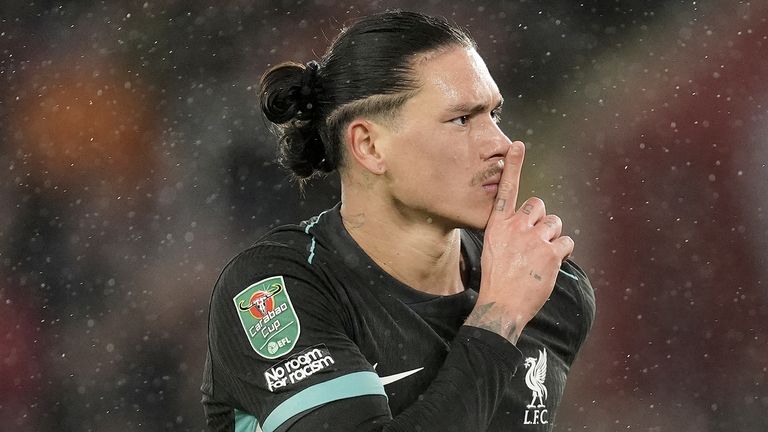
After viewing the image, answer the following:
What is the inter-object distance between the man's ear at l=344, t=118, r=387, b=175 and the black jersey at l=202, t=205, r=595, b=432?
5.9 inches

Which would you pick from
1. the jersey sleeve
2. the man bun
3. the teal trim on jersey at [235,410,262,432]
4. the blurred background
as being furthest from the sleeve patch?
the blurred background

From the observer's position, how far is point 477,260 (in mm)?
2441

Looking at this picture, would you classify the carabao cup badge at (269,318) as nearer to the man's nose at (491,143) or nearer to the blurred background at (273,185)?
the man's nose at (491,143)

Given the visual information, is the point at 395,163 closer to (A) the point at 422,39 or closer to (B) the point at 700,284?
(A) the point at 422,39

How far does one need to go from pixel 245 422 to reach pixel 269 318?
251 mm

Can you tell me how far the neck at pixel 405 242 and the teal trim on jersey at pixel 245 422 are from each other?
16.3 inches

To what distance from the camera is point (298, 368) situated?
1.92m

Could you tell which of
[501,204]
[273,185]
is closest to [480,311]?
[501,204]

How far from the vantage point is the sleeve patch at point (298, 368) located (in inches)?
75.4

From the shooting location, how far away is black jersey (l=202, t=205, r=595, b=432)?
1.89m

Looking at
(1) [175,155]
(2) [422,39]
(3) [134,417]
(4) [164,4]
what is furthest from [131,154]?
(2) [422,39]

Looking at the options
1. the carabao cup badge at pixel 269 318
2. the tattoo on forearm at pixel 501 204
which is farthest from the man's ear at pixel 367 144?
the carabao cup badge at pixel 269 318

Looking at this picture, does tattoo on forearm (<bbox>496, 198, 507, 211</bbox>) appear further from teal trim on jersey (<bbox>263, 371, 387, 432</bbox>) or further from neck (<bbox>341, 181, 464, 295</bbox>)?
teal trim on jersey (<bbox>263, 371, 387, 432</bbox>)

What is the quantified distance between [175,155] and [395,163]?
2.54 metres
